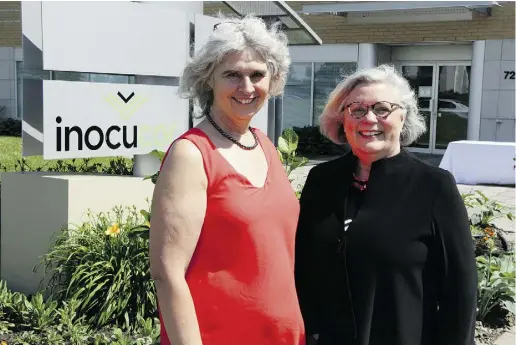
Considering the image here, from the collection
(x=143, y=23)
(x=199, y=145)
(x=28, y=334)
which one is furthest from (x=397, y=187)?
(x=143, y=23)

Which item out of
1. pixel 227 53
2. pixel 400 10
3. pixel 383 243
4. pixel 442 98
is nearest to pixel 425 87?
pixel 442 98

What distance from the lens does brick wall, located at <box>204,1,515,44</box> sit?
16.6 metres

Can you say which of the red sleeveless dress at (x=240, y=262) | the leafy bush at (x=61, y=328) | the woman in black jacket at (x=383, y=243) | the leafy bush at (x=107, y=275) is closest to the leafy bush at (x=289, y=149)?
the leafy bush at (x=107, y=275)

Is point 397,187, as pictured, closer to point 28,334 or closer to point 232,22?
point 232,22

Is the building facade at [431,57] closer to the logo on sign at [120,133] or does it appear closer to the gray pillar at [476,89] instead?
the gray pillar at [476,89]

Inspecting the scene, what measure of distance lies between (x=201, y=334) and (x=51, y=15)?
3506 millimetres

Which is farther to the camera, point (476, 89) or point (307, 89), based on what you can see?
point (307, 89)

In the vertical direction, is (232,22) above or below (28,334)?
above

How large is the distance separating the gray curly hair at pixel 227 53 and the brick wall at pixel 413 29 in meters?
13.7

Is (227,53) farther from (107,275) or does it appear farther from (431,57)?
(431,57)

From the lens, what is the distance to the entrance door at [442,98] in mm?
17781

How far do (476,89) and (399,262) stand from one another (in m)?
15.8

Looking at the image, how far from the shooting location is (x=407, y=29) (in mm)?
17578

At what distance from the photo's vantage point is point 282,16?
6.59m
